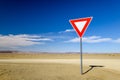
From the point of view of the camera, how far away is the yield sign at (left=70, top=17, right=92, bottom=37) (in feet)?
30.4

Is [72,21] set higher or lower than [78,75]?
higher

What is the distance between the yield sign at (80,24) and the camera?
30.4ft

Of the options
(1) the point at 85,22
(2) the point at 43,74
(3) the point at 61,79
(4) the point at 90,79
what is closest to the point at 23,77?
(2) the point at 43,74

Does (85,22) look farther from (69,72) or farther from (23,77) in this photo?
(23,77)

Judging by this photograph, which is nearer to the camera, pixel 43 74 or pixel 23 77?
pixel 23 77

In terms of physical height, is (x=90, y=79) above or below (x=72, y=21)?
below

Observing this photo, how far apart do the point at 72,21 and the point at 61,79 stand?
2932 millimetres

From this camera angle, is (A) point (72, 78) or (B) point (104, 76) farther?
(B) point (104, 76)

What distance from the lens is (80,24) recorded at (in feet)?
30.9

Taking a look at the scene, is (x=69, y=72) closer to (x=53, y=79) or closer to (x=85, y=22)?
(x=53, y=79)

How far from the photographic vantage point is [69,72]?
9844 mm

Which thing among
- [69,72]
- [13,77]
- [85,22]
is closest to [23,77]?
[13,77]

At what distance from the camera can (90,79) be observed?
869 centimetres

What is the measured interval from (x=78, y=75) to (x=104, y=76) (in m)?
1.33
